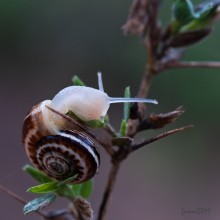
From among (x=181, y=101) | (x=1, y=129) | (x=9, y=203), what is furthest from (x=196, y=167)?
(x=1, y=129)

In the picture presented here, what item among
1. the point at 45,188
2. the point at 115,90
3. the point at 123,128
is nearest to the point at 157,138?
the point at 123,128

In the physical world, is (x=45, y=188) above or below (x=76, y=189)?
above

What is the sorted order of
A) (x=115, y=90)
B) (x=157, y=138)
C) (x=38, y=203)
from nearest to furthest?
(x=157, y=138) < (x=38, y=203) < (x=115, y=90)

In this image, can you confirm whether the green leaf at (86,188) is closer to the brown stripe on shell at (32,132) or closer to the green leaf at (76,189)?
the green leaf at (76,189)

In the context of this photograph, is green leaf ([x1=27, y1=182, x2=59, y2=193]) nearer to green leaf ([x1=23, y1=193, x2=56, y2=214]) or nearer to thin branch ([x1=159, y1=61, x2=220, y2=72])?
green leaf ([x1=23, y1=193, x2=56, y2=214])

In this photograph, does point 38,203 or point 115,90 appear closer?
point 38,203

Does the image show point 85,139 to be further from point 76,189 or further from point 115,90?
point 115,90
